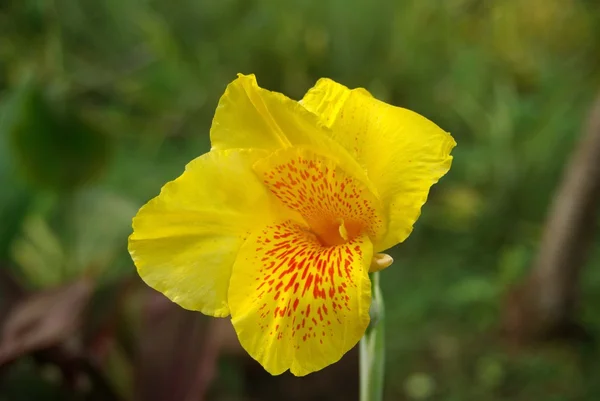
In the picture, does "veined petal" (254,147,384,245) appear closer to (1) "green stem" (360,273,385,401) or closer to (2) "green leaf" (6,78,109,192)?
(1) "green stem" (360,273,385,401)

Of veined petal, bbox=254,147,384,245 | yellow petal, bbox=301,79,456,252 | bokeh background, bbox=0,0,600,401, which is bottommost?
bokeh background, bbox=0,0,600,401

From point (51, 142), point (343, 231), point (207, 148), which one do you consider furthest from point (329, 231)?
point (207, 148)

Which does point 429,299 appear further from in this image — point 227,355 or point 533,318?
point 227,355

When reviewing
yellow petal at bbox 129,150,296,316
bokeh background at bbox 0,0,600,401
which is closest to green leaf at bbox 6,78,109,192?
bokeh background at bbox 0,0,600,401

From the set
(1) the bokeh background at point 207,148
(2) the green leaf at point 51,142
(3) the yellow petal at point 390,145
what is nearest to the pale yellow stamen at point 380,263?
(3) the yellow petal at point 390,145

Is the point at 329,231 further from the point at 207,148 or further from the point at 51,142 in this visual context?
the point at 207,148

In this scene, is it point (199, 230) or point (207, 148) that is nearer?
point (199, 230)
